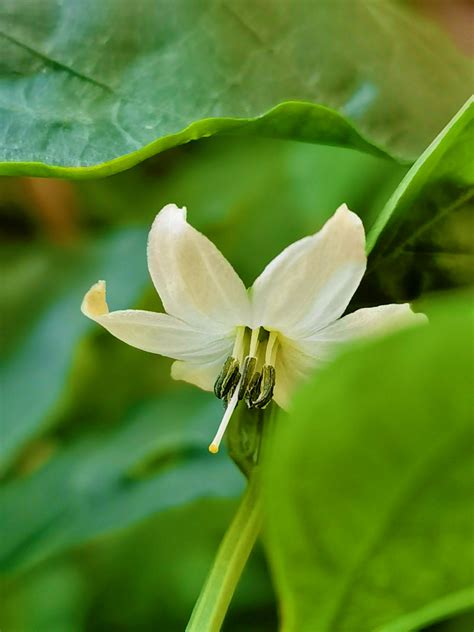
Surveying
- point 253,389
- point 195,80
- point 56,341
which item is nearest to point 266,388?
point 253,389

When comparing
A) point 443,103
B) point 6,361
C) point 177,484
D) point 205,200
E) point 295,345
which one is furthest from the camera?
point 205,200

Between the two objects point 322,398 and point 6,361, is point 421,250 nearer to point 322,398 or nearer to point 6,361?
point 322,398

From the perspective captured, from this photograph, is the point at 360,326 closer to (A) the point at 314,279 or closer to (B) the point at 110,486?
(A) the point at 314,279

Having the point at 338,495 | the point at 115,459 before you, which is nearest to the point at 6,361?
the point at 115,459

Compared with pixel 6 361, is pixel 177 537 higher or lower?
lower

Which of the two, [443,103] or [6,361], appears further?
[6,361]

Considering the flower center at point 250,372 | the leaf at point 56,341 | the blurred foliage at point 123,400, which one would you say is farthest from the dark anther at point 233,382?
the leaf at point 56,341
